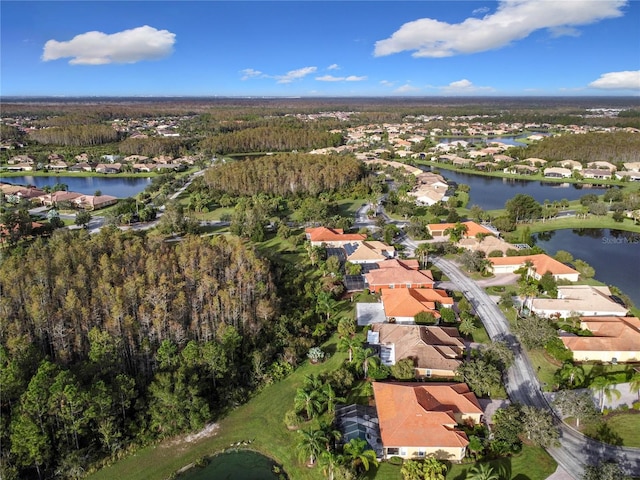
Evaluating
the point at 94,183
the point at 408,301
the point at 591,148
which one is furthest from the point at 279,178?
the point at 591,148

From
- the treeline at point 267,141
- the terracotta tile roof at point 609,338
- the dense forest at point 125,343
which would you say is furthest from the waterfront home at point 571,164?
the dense forest at point 125,343

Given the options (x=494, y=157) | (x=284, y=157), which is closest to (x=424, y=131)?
(x=494, y=157)

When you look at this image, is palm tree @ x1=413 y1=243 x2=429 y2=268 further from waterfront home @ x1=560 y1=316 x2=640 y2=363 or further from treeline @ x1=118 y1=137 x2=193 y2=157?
treeline @ x1=118 y1=137 x2=193 y2=157

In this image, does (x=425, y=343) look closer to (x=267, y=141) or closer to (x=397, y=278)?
(x=397, y=278)

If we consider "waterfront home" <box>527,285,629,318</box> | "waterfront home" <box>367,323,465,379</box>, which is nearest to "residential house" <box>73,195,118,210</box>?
"waterfront home" <box>367,323,465,379</box>

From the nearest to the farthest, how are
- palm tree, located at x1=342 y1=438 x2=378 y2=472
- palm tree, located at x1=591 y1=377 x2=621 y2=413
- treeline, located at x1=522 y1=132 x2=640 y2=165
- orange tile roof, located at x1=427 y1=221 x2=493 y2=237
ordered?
palm tree, located at x1=342 y1=438 x2=378 y2=472 → palm tree, located at x1=591 y1=377 x2=621 y2=413 → orange tile roof, located at x1=427 y1=221 x2=493 y2=237 → treeline, located at x1=522 y1=132 x2=640 y2=165

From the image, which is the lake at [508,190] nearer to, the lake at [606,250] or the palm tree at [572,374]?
the lake at [606,250]

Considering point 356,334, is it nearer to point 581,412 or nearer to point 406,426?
point 406,426
